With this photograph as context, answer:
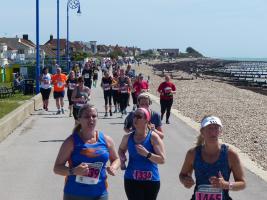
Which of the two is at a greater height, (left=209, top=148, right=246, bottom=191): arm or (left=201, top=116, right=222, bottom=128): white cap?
(left=201, top=116, right=222, bottom=128): white cap

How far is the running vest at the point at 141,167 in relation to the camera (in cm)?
647

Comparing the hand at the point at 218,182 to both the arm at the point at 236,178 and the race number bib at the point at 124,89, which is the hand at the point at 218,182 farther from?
the race number bib at the point at 124,89

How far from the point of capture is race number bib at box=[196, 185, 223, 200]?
213 inches

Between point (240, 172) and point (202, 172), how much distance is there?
341 millimetres

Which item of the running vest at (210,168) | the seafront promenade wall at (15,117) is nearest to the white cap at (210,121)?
the running vest at (210,168)

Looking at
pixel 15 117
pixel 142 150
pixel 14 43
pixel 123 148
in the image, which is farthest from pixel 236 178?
pixel 14 43

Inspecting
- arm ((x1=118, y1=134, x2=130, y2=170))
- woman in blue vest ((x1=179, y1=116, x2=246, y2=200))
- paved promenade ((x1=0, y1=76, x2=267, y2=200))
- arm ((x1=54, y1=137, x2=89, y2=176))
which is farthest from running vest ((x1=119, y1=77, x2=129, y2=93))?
woman in blue vest ((x1=179, y1=116, x2=246, y2=200))

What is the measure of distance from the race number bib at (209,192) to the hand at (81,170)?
100cm

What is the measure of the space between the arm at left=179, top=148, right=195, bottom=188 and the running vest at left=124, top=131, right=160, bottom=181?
0.86 m

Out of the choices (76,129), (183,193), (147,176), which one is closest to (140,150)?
(147,176)

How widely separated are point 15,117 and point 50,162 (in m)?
5.58

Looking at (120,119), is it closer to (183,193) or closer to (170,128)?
(170,128)

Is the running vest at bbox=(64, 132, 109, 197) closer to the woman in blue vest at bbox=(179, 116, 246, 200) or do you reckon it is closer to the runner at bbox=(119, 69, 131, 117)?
the woman in blue vest at bbox=(179, 116, 246, 200)

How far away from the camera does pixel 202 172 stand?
5.41m
